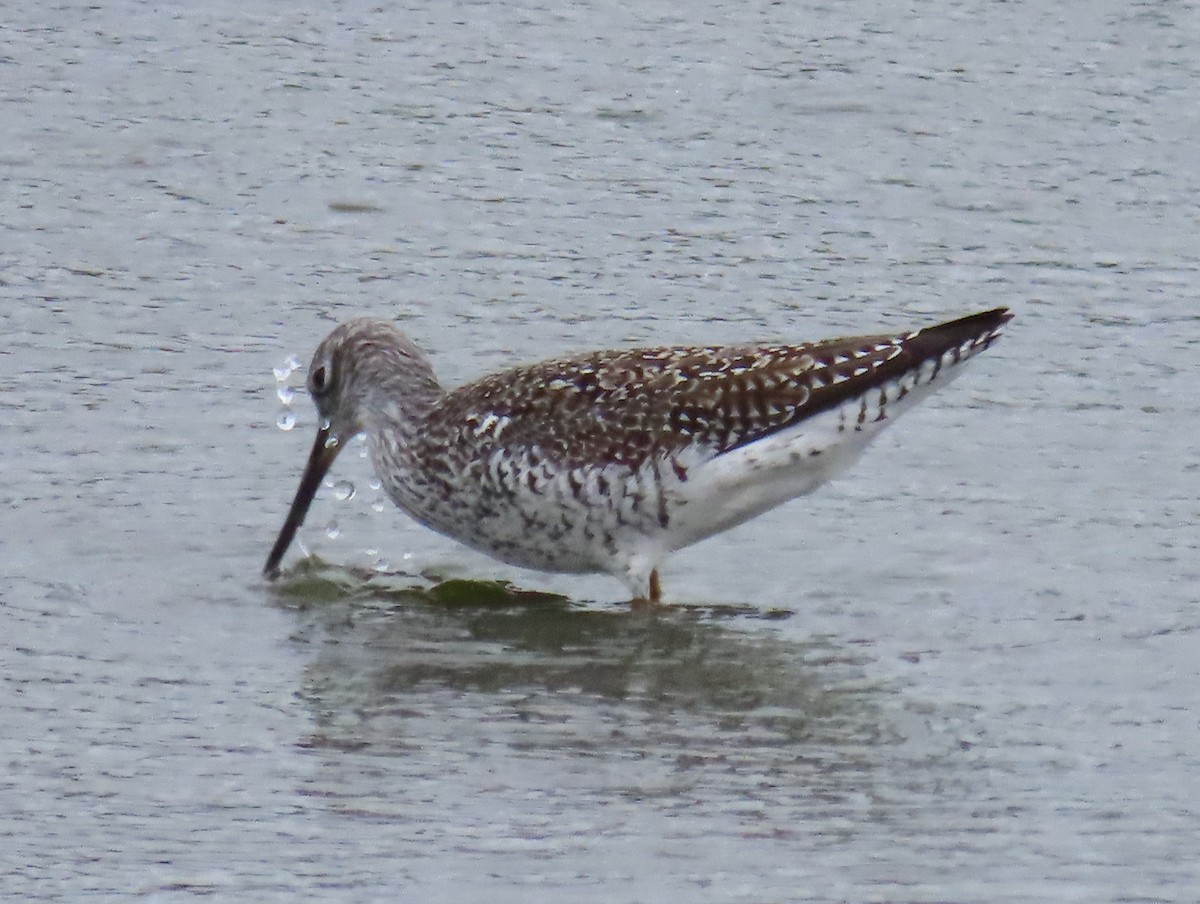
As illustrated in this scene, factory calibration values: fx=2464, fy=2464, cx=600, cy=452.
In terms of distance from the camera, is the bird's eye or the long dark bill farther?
the bird's eye

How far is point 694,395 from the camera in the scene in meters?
8.30

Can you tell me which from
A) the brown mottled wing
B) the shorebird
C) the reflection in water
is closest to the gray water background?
the reflection in water

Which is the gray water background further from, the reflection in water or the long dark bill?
the long dark bill

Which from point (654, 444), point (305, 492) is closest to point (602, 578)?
point (654, 444)

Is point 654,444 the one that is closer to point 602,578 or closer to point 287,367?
point 602,578

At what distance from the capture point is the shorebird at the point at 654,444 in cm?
818

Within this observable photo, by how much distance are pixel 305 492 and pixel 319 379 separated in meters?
0.53

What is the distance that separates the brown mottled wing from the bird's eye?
0.77m

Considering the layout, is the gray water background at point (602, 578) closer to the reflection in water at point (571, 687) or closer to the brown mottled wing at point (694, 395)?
the reflection in water at point (571, 687)

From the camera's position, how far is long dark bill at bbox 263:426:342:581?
823 cm

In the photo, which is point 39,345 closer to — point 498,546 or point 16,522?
point 16,522

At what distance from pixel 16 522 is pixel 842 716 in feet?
10.0

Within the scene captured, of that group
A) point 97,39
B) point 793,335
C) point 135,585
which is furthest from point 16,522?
point 97,39

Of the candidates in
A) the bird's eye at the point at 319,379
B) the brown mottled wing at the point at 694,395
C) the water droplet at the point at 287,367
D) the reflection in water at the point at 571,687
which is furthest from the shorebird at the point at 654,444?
the water droplet at the point at 287,367
